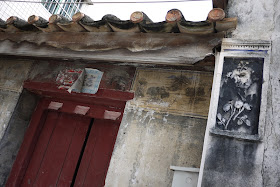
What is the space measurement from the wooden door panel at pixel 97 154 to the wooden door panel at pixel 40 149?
70cm

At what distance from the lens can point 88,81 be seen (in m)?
3.29

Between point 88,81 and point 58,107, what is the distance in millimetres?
707

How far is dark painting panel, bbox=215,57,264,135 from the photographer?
72.2 inches

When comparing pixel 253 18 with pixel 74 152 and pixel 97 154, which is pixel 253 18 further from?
pixel 74 152

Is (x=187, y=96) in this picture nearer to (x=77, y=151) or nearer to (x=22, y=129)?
(x=77, y=151)

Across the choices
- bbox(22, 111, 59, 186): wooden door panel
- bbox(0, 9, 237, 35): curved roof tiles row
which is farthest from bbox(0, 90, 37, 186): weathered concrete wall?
bbox(0, 9, 237, 35): curved roof tiles row

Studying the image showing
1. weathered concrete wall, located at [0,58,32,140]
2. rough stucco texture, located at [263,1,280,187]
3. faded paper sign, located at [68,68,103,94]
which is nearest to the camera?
rough stucco texture, located at [263,1,280,187]

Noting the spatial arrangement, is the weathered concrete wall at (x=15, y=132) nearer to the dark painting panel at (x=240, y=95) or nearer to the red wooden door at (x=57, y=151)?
the red wooden door at (x=57, y=151)

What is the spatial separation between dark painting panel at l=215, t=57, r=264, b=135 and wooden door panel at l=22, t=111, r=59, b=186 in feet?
8.69

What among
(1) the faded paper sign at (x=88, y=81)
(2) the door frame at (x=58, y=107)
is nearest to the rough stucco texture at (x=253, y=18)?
(2) the door frame at (x=58, y=107)

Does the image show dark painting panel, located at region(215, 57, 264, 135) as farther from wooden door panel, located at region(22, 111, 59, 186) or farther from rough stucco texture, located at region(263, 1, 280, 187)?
wooden door panel, located at region(22, 111, 59, 186)

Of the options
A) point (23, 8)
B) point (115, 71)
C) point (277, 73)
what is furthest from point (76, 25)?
point (23, 8)

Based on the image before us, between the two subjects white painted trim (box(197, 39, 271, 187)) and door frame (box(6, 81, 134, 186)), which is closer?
white painted trim (box(197, 39, 271, 187))

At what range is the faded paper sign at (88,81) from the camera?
10.5 feet
